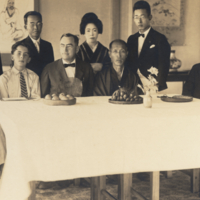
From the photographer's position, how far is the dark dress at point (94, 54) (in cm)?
420

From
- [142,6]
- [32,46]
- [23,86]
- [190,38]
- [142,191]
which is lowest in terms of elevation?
[142,191]

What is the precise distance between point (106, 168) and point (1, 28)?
259 cm

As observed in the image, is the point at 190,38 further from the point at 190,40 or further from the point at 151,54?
the point at 151,54

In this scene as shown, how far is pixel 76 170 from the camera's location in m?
2.10

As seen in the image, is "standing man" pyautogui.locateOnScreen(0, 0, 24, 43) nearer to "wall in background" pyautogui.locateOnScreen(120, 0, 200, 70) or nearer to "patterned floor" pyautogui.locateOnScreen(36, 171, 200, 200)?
"patterned floor" pyautogui.locateOnScreen(36, 171, 200, 200)

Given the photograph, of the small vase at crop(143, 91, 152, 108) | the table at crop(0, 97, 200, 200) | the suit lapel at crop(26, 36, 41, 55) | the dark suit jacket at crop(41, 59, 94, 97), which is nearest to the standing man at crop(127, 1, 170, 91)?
the dark suit jacket at crop(41, 59, 94, 97)

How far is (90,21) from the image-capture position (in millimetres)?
4320

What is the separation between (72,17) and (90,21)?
0.23 m

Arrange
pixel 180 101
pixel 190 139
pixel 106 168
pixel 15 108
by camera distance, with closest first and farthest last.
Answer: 1. pixel 106 168
2. pixel 190 139
3. pixel 15 108
4. pixel 180 101

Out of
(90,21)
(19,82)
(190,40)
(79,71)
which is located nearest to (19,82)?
(19,82)

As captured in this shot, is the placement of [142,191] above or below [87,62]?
below

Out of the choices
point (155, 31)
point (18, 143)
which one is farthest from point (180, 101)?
point (155, 31)

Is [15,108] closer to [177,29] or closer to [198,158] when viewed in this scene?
[198,158]

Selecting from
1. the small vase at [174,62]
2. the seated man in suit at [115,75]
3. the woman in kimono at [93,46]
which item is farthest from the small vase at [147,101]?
the small vase at [174,62]
